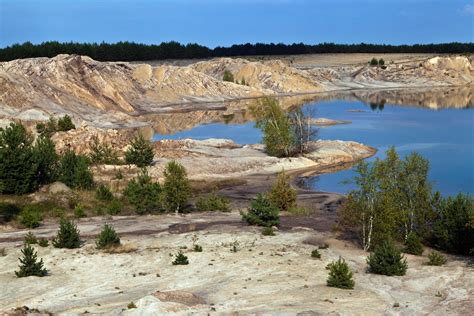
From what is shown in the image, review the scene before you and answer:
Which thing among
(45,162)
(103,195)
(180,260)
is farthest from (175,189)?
(180,260)

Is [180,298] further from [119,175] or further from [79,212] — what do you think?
[119,175]

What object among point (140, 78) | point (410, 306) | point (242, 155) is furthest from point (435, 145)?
point (140, 78)

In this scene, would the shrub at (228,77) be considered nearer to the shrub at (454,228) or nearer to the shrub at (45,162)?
the shrub at (45,162)

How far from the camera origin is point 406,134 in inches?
3661

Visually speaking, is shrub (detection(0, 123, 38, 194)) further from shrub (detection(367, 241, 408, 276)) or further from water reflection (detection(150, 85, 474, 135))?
water reflection (detection(150, 85, 474, 135))

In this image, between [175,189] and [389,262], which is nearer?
[389,262]

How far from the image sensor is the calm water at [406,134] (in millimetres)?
60250

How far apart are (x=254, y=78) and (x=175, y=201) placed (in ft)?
439

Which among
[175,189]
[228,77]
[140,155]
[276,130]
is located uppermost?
[228,77]

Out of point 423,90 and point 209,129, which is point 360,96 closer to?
point 423,90

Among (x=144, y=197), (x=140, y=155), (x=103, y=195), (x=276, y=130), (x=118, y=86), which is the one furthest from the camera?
(x=118, y=86)

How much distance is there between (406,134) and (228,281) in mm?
73011

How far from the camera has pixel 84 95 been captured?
382 ft

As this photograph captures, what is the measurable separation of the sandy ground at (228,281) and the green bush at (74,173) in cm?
1565
